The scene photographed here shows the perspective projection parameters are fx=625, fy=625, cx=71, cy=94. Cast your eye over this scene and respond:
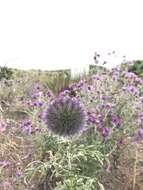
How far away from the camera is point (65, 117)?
377 cm

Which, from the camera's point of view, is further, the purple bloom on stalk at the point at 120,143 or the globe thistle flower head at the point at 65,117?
the purple bloom on stalk at the point at 120,143

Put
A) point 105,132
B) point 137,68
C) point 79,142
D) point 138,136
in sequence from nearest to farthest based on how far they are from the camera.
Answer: point 105,132
point 79,142
point 138,136
point 137,68

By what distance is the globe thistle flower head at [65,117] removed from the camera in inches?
147

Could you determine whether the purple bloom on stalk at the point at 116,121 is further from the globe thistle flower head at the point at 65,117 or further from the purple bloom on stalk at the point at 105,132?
the globe thistle flower head at the point at 65,117

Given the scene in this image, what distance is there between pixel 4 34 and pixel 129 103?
4.58 m

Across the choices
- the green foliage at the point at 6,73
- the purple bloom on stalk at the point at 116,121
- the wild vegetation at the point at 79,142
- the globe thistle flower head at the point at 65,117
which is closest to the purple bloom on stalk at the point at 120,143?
the wild vegetation at the point at 79,142

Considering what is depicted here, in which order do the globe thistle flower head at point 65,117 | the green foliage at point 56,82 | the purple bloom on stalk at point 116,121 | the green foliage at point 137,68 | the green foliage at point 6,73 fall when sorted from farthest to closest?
1. the green foliage at point 137,68
2. the green foliage at point 6,73
3. the green foliage at point 56,82
4. the purple bloom on stalk at point 116,121
5. the globe thistle flower head at point 65,117

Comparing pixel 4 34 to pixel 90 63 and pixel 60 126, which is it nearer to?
pixel 90 63

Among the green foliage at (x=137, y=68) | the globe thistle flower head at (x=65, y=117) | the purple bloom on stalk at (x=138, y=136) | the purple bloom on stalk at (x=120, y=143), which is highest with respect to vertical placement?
the globe thistle flower head at (x=65, y=117)

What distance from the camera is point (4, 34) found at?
8680 millimetres

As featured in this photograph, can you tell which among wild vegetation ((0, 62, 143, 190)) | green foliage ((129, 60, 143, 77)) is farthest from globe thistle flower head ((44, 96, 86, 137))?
green foliage ((129, 60, 143, 77))

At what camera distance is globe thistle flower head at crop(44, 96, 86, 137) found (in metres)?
3.73

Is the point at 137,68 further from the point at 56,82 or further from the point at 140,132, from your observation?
the point at 140,132

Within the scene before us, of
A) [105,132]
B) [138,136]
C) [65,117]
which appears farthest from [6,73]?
[65,117]
